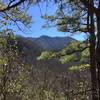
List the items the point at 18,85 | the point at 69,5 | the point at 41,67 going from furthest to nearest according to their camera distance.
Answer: the point at 41,67, the point at 18,85, the point at 69,5

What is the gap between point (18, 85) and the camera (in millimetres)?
25453

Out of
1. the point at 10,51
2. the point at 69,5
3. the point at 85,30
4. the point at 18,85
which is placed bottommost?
the point at 18,85

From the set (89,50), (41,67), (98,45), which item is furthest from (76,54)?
(41,67)

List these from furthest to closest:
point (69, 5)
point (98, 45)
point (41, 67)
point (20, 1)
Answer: point (41, 67) → point (69, 5) → point (98, 45) → point (20, 1)

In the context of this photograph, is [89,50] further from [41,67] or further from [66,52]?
[41,67]

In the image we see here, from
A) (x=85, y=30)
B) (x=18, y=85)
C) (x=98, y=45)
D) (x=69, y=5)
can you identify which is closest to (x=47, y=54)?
(x=85, y=30)

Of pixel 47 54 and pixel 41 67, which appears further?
pixel 41 67

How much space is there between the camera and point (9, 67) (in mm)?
23812

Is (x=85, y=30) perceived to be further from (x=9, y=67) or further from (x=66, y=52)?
(x=9, y=67)

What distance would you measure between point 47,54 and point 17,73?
10463 millimetres

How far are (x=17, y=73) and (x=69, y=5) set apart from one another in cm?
1696

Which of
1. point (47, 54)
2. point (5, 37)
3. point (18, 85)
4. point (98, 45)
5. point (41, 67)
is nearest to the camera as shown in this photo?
point (98, 45)

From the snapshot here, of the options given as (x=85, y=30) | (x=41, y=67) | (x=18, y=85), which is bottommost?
(x=41, y=67)

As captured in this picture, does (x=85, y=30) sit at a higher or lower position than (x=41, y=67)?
higher
